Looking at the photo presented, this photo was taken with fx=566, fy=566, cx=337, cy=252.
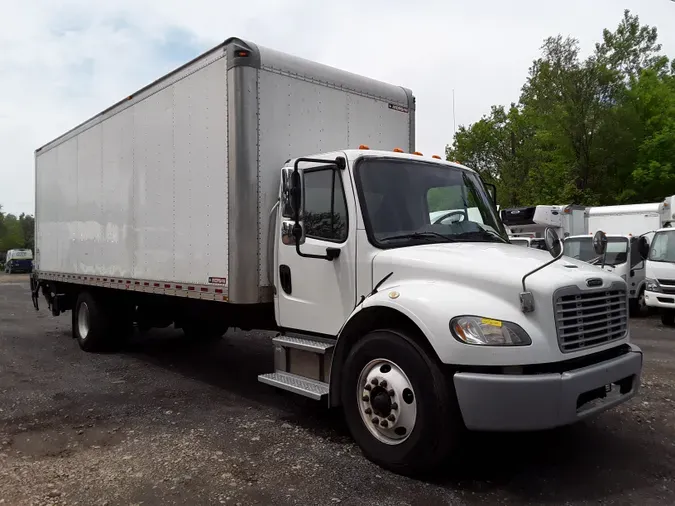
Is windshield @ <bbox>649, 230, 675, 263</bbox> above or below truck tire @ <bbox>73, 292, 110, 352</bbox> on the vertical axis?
above

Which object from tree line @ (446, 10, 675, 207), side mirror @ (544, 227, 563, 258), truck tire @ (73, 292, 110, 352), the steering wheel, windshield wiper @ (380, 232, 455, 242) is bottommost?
truck tire @ (73, 292, 110, 352)

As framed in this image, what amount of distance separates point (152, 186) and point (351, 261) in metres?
3.45

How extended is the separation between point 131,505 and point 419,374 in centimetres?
210

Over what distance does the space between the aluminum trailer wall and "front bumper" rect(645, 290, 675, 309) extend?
8.20m

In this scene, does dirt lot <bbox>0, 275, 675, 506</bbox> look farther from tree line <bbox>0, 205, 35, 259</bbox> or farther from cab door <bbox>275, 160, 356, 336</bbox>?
tree line <bbox>0, 205, 35, 259</bbox>

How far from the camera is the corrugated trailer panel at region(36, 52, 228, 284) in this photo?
5.81 m

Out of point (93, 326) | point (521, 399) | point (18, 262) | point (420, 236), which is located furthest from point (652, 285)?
point (18, 262)

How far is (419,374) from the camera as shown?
3889mm

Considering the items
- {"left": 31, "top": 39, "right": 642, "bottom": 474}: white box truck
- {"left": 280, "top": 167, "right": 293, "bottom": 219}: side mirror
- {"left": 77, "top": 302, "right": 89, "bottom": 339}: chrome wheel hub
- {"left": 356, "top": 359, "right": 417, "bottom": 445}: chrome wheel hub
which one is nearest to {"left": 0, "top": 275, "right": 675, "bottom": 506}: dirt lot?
{"left": 356, "top": 359, "right": 417, "bottom": 445}: chrome wheel hub

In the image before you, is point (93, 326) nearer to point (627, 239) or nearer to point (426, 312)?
point (426, 312)

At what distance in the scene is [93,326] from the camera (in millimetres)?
9070

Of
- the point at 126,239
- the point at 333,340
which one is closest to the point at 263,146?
the point at 333,340

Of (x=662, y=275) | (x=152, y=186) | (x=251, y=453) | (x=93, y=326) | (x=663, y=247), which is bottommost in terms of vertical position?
(x=251, y=453)

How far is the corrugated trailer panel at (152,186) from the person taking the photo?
581cm
